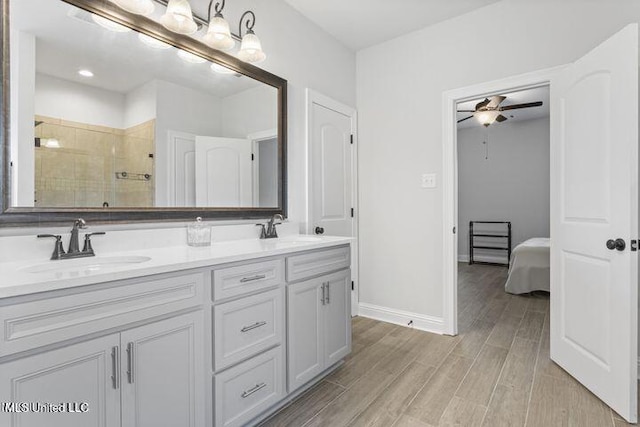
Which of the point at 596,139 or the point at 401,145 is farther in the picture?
the point at 401,145

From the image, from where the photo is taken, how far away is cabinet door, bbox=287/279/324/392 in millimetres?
1755

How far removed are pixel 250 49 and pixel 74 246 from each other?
5.00ft

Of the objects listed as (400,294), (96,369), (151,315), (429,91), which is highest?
(429,91)

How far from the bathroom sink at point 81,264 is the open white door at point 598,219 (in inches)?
93.2

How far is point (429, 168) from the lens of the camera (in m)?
2.86

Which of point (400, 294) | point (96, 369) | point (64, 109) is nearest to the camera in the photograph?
point (96, 369)

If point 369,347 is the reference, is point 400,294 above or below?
above

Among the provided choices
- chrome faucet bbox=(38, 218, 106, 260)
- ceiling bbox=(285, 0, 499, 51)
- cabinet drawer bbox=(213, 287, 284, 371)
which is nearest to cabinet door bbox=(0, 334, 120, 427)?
cabinet drawer bbox=(213, 287, 284, 371)

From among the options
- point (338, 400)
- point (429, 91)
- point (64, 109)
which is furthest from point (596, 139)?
point (64, 109)

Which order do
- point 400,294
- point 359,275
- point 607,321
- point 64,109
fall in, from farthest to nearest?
point 359,275, point 400,294, point 607,321, point 64,109

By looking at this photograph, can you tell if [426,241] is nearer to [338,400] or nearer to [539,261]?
[338,400]

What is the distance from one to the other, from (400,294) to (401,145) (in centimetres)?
141

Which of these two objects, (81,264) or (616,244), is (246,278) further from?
(616,244)

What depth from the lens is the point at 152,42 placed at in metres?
1.75
